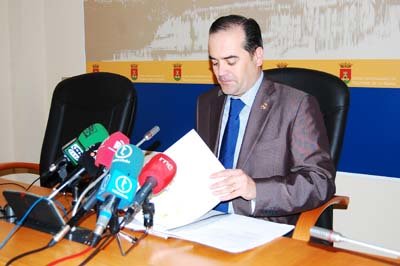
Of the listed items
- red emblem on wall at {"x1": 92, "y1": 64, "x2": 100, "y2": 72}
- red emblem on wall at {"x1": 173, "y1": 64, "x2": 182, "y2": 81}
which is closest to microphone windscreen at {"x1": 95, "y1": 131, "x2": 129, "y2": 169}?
red emblem on wall at {"x1": 173, "y1": 64, "x2": 182, "y2": 81}

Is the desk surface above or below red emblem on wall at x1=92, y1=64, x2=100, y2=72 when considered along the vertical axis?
below

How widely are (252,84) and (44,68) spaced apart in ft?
8.30

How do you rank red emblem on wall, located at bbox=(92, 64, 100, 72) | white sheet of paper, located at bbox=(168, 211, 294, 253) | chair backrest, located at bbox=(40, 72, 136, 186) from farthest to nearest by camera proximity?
red emblem on wall, located at bbox=(92, 64, 100, 72) < chair backrest, located at bbox=(40, 72, 136, 186) < white sheet of paper, located at bbox=(168, 211, 294, 253)

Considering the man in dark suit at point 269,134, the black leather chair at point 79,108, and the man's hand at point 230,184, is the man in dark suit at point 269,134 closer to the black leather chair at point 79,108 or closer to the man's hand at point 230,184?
the man's hand at point 230,184

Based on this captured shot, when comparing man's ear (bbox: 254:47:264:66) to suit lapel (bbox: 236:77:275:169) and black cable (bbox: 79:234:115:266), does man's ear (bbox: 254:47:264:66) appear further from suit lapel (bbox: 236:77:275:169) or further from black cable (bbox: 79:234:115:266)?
black cable (bbox: 79:234:115:266)

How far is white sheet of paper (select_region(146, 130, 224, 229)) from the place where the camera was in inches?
57.8

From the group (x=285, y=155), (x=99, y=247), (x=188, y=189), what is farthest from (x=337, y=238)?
(x=285, y=155)

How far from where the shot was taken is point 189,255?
4.27ft

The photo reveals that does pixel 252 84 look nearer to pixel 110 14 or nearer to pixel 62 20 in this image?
pixel 110 14

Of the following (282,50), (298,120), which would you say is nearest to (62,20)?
(282,50)

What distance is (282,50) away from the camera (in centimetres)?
275

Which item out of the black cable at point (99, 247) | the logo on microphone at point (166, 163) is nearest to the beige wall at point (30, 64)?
the black cable at point (99, 247)

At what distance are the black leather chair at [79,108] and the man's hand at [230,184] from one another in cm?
90

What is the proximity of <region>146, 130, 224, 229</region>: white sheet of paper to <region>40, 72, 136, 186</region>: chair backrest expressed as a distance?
2.52ft
